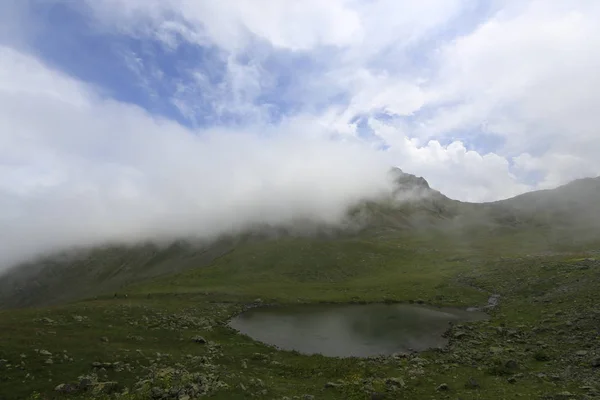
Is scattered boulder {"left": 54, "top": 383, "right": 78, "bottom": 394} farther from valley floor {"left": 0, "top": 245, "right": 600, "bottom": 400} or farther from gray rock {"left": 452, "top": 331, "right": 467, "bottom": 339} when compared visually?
gray rock {"left": 452, "top": 331, "right": 467, "bottom": 339}

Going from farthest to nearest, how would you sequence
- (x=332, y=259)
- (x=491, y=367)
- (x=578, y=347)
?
(x=332, y=259), (x=578, y=347), (x=491, y=367)

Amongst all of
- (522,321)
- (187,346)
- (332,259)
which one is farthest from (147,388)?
(332,259)

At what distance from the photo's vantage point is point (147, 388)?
101 ft

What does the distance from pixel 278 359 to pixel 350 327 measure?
2383cm

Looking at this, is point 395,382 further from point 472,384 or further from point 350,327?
point 350,327

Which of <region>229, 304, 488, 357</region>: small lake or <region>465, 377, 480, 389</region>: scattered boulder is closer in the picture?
<region>465, 377, 480, 389</region>: scattered boulder

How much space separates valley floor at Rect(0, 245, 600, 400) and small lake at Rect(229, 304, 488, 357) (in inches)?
Result: 158

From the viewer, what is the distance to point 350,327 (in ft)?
215

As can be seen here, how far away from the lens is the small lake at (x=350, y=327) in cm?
5196

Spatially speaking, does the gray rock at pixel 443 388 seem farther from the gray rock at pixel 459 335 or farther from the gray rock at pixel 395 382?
the gray rock at pixel 459 335

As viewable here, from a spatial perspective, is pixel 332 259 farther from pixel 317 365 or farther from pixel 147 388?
pixel 147 388

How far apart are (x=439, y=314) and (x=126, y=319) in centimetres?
5417

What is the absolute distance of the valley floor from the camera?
102 feet

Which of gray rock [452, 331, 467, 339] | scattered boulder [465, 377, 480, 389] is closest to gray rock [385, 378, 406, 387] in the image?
scattered boulder [465, 377, 480, 389]
